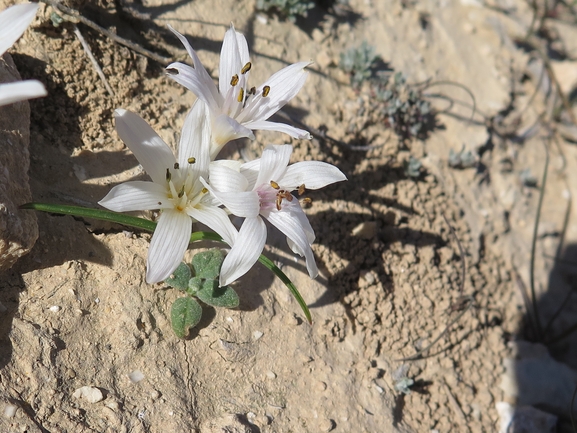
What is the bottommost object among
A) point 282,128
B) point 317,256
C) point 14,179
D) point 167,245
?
point 317,256

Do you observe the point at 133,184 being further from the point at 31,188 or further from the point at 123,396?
the point at 123,396

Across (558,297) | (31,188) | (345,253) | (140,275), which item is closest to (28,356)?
(140,275)

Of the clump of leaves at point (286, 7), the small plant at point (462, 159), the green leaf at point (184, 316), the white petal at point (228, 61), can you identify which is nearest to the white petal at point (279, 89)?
the white petal at point (228, 61)

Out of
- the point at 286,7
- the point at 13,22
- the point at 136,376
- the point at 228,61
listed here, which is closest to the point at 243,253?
the point at 136,376

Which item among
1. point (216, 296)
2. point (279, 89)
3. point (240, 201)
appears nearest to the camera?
point (240, 201)

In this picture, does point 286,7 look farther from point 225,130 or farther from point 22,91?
point 22,91
